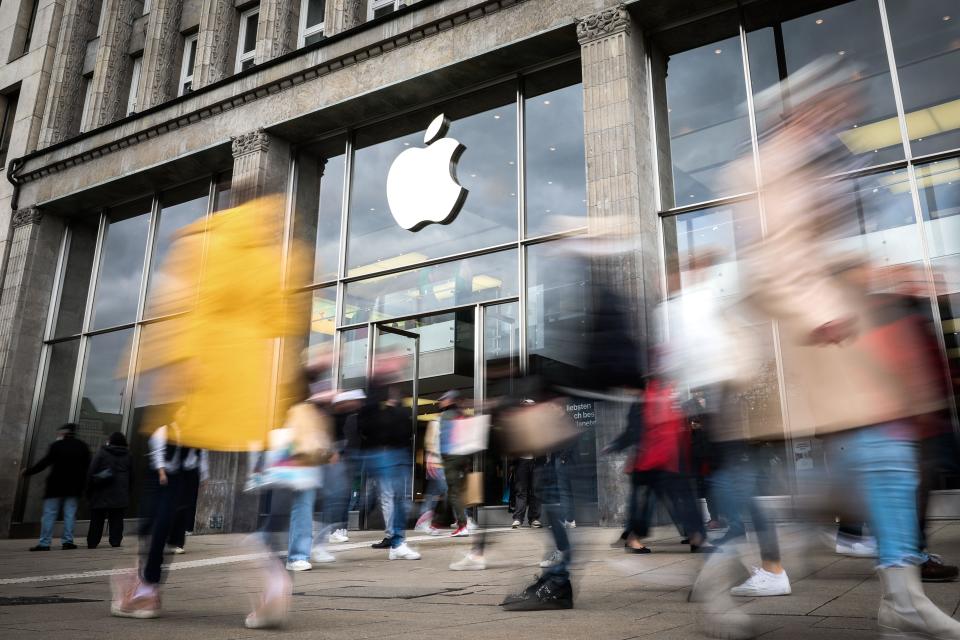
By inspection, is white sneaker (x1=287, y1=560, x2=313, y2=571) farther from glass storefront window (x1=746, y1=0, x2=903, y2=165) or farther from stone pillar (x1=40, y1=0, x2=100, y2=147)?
stone pillar (x1=40, y1=0, x2=100, y2=147)

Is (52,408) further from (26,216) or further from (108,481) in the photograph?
(108,481)

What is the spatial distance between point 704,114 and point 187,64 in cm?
1299

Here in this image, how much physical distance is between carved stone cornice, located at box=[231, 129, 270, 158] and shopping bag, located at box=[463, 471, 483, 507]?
865cm

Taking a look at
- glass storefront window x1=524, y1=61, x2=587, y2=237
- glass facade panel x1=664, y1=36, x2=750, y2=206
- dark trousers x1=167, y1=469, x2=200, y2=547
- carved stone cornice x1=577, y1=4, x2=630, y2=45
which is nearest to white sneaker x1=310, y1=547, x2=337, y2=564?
dark trousers x1=167, y1=469, x2=200, y2=547

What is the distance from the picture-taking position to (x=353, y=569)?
6.61 metres

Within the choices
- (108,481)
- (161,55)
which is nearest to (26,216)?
(161,55)

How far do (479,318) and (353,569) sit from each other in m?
6.30

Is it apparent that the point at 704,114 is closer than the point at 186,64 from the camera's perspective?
Yes

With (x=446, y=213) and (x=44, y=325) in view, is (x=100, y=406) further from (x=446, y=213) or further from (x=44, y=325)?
(x=446, y=213)

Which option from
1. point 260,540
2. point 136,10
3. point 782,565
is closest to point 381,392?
point 260,540

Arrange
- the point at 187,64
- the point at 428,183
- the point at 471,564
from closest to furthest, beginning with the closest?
the point at 471,564 → the point at 428,183 → the point at 187,64

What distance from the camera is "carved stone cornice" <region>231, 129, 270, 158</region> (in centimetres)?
1444

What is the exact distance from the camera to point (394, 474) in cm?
761

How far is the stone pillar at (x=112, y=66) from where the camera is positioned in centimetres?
1800
